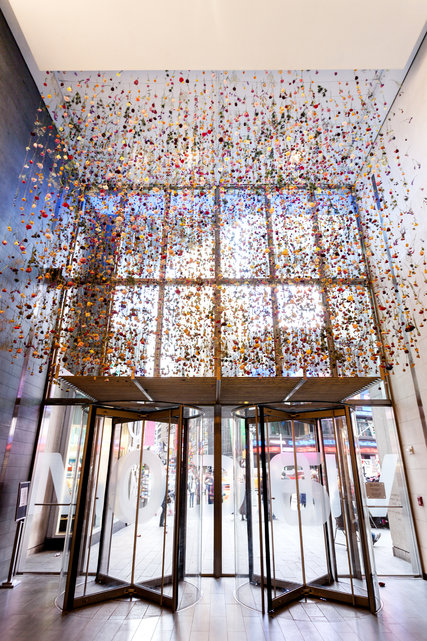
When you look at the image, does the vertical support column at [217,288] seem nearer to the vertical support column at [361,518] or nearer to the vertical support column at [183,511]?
the vertical support column at [183,511]

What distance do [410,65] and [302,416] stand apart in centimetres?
595

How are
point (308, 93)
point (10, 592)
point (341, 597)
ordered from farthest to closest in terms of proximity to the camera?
point (308, 93) → point (10, 592) → point (341, 597)

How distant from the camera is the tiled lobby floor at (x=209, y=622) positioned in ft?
11.2

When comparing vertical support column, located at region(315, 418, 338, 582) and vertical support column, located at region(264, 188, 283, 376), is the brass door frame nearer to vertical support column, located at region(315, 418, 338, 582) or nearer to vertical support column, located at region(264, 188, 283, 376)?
vertical support column, located at region(315, 418, 338, 582)

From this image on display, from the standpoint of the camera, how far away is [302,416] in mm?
4922

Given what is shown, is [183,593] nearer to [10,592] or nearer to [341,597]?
[341,597]

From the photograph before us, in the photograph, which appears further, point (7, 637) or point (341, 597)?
point (341, 597)

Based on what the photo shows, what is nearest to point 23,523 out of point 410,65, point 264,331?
point 264,331

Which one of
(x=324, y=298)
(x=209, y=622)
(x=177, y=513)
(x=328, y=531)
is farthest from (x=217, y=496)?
(x=324, y=298)

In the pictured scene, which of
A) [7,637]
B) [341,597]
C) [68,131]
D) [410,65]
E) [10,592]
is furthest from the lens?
[68,131]

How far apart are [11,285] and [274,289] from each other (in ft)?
15.3

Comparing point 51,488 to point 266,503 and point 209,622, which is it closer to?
point 209,622

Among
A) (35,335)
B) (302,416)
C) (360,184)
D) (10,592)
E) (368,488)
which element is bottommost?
(10,592)

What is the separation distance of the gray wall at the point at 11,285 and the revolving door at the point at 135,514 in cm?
167
